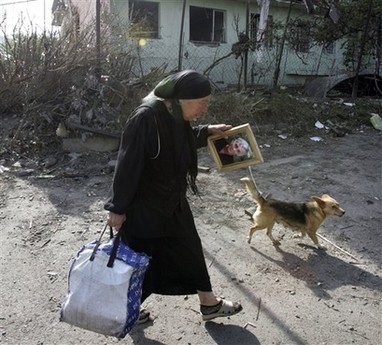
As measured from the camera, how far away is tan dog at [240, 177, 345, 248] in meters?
3.89

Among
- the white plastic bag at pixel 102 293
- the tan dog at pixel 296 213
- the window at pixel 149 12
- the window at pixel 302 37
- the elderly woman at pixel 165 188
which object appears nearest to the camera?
the white plastic bag at pixel 102 293

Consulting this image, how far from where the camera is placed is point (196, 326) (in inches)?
113

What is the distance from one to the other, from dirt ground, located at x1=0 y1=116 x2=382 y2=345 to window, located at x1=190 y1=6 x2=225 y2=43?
9241mm

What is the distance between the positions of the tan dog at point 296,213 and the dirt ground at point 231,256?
0.23 meters

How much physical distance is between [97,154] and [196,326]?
Result: 4362 millimetres

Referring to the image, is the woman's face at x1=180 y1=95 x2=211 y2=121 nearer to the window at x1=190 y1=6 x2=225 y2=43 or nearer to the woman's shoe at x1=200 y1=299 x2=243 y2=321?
the woman's shoe at x1=200 y1=299 x2=243 y2=321

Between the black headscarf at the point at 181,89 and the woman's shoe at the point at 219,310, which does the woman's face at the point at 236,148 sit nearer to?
the black headscarf at the point at 181,89

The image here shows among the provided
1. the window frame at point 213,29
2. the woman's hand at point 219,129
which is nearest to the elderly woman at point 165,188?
the woman's hand at point 219,129

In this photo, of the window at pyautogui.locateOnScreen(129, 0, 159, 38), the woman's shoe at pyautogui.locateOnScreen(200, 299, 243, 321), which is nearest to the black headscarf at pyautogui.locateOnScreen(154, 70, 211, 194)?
the woman's shoe at pyautogui.locateOnScreen(200, 299, 243, 321)

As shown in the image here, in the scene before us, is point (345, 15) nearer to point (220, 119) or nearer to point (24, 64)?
point (220, 119)

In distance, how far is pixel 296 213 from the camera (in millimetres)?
3943

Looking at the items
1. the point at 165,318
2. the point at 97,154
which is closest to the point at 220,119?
the point at 97,154

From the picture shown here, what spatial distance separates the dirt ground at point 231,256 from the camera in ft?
9.31

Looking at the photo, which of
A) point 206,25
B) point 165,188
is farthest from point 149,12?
point 165,188
